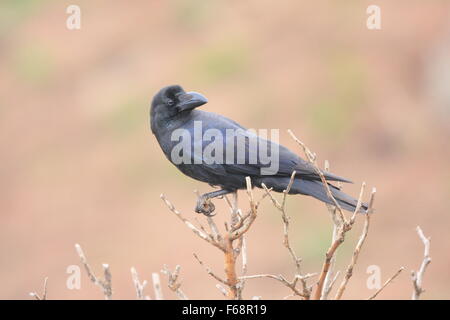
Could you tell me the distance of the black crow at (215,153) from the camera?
5.75 m

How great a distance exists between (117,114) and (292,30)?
361cm

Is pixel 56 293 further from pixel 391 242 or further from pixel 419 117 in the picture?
pixel 419 117

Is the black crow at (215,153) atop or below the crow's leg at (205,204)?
atop

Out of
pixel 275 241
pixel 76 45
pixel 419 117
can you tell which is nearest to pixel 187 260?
pixel 275 241

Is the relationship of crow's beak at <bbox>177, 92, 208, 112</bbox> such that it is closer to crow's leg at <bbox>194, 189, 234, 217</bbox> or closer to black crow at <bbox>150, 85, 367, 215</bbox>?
black crow at <bbox>150, 85, 367, 215</bbox>

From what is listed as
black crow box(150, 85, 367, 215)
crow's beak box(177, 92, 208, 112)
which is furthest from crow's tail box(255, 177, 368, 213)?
crow's beak box(177, 92, 208, 112)

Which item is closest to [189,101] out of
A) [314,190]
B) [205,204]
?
[205,204]

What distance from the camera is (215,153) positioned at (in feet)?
19.2

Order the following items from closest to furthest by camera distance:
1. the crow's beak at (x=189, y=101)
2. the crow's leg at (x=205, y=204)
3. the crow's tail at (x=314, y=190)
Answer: the crow's tail at (x=314, y=190)
the crow's leg at (x=205, y=204)
the crow's beak at (x=189, y=101)

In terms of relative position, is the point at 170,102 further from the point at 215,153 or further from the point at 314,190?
the point at 314,190

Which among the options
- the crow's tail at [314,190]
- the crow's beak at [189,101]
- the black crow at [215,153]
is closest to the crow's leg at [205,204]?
the black crow at [215,153]

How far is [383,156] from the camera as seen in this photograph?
13.6m

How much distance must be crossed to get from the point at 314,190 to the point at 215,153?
746 millimetres

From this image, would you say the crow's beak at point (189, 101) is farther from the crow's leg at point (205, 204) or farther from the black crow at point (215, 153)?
the crow's leg at point (205, 204)
